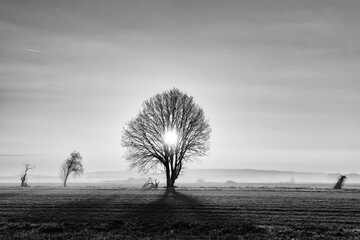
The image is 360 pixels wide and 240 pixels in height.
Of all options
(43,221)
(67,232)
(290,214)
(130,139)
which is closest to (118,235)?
(67,232)

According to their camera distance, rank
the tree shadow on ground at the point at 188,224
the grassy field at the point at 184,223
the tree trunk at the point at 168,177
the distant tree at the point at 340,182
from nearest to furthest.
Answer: the grassy field at the point at 184,223 → the tree shadow on ground at the point at 188,224 → the tree trunk at the point at 168,177 → the distant tree at the point at 340,182

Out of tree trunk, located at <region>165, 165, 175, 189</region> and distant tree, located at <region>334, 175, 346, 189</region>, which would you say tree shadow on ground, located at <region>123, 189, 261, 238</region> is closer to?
tree trunk, located at <region>165, 165, 175, 189</region>

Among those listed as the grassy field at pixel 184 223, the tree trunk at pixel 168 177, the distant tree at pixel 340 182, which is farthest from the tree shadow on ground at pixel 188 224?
the distant tree at pixel 340 182

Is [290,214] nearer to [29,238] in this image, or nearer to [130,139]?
[29,238]

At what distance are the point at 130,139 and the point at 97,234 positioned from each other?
4392cm

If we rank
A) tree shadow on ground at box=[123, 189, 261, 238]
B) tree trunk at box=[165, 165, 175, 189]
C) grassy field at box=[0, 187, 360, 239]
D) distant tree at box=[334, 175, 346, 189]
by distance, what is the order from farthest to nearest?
distant tree at box=[334, 175, 346, 189], tree trunk at box=[165, 165, 175, 189], tree shadow on ground at box=[123, 189, 261, 238], grassy field at box=[0, 187, 360, 239]

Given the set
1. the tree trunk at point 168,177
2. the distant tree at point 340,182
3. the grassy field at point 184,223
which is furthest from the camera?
the distant tree at point 340,182

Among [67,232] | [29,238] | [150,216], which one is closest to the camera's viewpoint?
[29,238]

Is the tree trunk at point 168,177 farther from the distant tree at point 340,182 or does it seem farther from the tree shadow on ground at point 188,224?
the tree shadow on ground at point 188,224

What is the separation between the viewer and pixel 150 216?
82.9ft

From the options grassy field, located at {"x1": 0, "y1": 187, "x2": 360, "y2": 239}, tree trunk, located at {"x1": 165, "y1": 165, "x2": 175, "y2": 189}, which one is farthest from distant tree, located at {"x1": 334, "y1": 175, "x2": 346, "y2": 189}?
grassy field, located at {"x1": 0, "y1": 187, "x2": 360, "y2": 239}

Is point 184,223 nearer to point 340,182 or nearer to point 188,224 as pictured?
point 188,224

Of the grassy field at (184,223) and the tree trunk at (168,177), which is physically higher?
the tree trunk at (168,177)

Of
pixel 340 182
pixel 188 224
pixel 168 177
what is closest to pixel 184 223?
pixel 188 224
